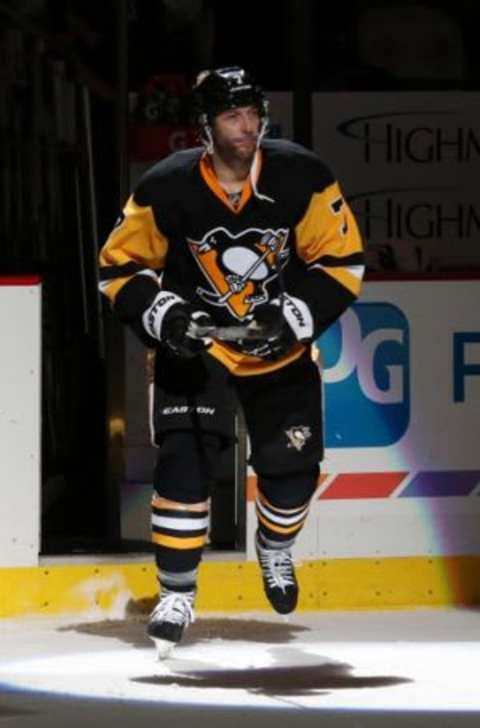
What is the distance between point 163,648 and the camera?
8406 millimetres

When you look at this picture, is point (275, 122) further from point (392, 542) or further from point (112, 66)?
point (392, 542)

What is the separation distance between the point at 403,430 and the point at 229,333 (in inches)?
65.9

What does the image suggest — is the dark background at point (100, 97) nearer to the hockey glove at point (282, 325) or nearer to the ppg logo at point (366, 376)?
the ppg logo at point (366, 376)

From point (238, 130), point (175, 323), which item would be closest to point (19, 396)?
point (175, 323)

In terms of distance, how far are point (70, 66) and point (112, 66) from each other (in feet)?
0.56

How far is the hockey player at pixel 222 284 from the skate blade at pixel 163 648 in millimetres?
81

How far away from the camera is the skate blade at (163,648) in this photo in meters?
8.33

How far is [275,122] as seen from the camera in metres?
10.0

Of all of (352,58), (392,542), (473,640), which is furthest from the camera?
(352,58)

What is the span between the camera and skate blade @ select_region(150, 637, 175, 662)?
27.3ft

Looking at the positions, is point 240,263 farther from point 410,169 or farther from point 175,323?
point 410,169

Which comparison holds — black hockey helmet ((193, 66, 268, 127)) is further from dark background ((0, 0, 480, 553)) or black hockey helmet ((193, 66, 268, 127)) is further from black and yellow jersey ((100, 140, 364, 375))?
dark background ((0, 0, 480, 553))

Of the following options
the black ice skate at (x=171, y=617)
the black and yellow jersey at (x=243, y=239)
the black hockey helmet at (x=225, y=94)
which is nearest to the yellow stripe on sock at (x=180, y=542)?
the black ice skate at (x=171, y=617)

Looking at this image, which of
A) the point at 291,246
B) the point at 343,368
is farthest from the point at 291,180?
the point at 343,368
